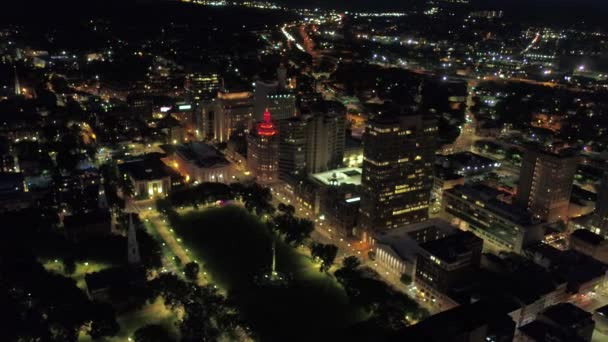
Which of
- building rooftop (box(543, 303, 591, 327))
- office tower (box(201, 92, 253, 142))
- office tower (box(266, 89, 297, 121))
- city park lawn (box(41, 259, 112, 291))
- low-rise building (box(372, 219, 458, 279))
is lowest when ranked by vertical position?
city park lawn (box(41, 259, 112, 291))

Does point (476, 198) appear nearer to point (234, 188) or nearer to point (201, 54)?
point (234, 188)

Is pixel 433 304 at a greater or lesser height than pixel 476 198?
lesser

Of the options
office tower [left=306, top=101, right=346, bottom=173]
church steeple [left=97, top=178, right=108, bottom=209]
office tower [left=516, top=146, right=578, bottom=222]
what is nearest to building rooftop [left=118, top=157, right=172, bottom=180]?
church steeple [left=97, top=178, right=108, bottom=209]

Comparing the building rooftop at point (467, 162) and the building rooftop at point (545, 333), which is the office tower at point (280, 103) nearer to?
the building rooftop at point (467, 162)

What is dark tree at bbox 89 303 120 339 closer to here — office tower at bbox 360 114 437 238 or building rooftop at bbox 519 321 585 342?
office tower at bbox 360 114 437 238

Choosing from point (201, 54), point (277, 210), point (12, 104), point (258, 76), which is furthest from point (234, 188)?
point (201, 54)

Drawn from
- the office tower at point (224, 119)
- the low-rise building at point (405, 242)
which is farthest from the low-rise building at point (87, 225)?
the office tower at point (224, 119)
